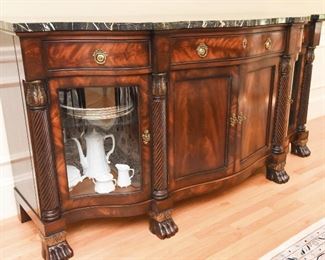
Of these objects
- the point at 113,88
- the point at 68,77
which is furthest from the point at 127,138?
the point at 68,77

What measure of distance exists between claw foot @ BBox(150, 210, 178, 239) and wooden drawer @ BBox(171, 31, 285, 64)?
551mm

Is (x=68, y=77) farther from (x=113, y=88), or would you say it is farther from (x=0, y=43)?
(x=0, y=43)

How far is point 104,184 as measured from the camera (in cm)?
129

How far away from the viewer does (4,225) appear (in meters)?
1.45

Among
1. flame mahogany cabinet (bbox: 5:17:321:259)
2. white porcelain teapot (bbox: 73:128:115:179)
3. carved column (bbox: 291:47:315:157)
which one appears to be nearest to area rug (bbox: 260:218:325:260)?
flame mahogany cabinet (bbox: 5:17:321:259)

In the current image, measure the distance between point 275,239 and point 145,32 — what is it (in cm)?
85

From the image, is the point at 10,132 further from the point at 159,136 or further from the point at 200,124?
the point at 200,124

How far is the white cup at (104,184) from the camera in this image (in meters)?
1.28

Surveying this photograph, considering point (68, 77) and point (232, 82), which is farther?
point (232, 82)

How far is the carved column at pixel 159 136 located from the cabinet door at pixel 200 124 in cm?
4

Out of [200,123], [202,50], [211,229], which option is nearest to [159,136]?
[200,123]

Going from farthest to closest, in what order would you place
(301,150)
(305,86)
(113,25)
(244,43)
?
(301,150), (305,86), (244,43), (113,25)

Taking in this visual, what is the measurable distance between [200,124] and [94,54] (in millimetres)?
470

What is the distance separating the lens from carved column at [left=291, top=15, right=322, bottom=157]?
5.89 ft
